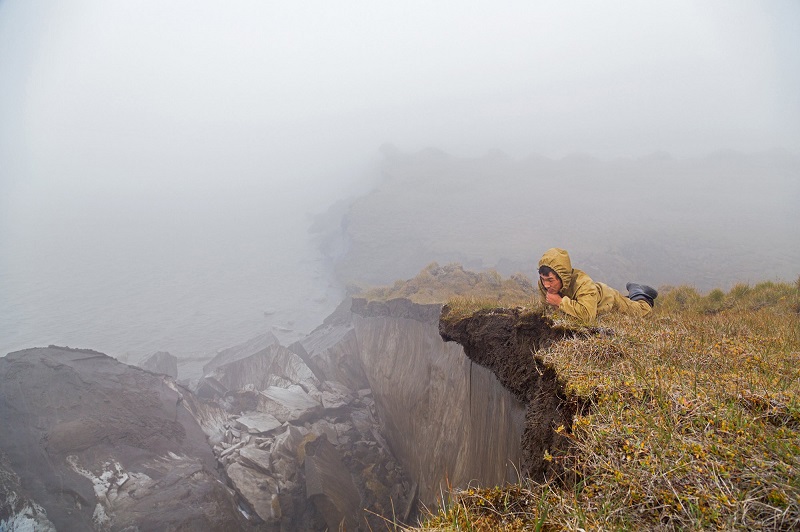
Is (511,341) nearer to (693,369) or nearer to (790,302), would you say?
(693,369)

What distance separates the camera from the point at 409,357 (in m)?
23.7

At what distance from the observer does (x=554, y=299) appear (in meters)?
6.42

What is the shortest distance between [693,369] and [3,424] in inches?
1125

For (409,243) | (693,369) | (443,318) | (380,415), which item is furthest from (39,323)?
(693,369)

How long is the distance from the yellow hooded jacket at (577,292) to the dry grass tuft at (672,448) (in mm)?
1692

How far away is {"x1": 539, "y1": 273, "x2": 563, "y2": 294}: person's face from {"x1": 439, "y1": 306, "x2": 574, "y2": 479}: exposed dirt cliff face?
526 mm

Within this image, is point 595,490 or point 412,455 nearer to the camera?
point 595,490

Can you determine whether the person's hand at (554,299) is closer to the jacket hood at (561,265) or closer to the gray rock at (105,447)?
the jacket hood at (561,265)

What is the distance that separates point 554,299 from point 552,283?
0.29 metres

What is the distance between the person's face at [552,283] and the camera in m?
6.49

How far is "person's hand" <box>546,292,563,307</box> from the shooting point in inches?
251

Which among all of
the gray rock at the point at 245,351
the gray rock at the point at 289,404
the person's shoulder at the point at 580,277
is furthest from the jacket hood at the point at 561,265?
the gray rock at the point at 245,351

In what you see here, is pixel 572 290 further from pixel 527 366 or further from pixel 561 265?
pixel 527 366

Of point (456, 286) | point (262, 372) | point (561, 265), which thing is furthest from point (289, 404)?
point (561, 265)
